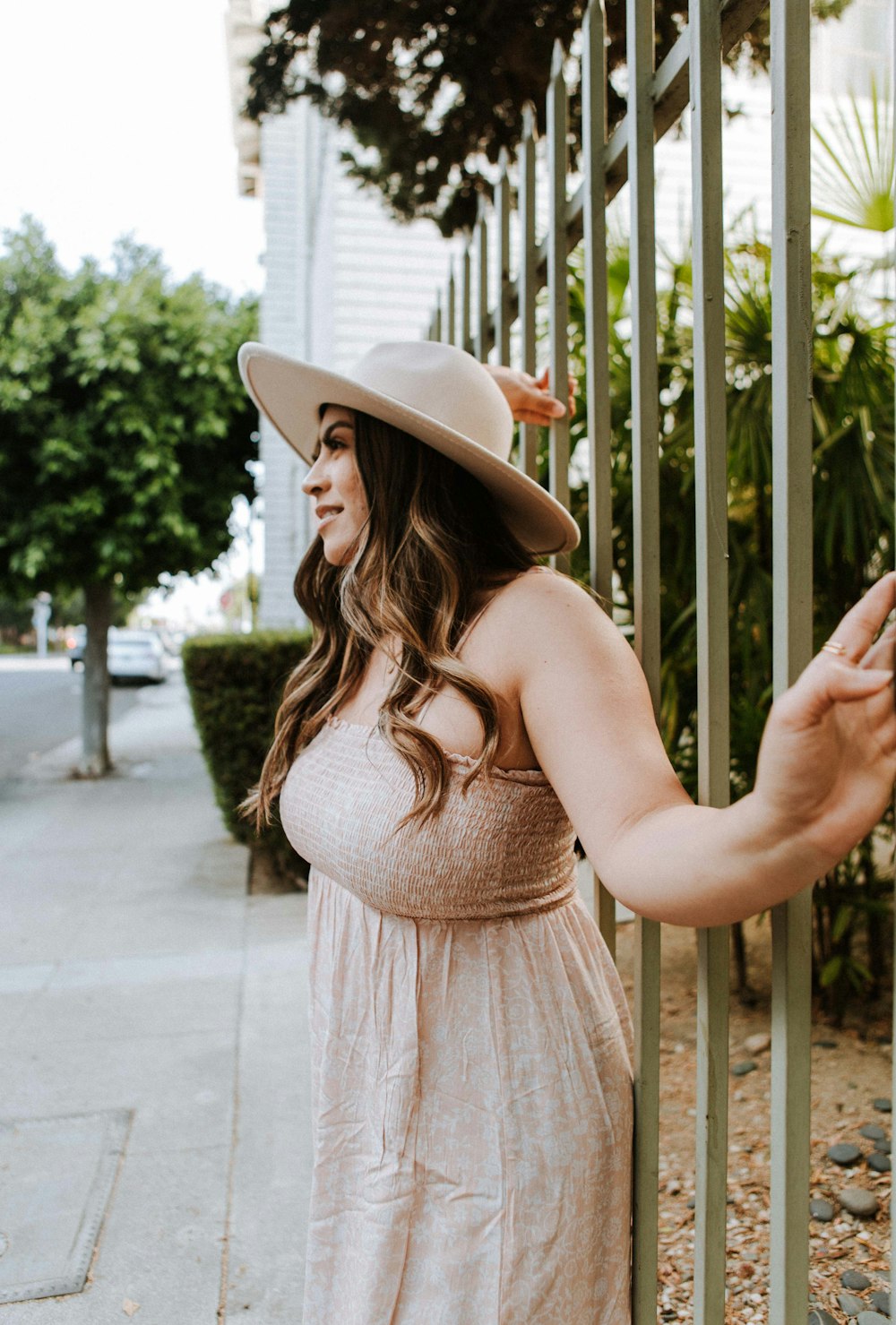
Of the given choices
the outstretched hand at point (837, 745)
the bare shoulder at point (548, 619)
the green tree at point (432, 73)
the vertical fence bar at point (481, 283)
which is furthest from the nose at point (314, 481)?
the green tree at point (432, 73)

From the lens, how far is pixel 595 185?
1744mm

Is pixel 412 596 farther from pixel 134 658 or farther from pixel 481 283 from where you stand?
pixel 134 658

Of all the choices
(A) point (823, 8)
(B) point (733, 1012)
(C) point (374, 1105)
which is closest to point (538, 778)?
(C) point (374, 1105)

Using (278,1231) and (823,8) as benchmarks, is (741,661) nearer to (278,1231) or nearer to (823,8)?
(278,1231)

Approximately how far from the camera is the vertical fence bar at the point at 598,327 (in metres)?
1.73

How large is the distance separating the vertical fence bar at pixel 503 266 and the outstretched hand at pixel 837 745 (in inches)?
67.5

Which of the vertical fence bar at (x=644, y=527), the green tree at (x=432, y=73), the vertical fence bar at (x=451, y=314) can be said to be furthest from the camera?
the green tree at (x=432, y=73)

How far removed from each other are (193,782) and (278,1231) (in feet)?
26.9

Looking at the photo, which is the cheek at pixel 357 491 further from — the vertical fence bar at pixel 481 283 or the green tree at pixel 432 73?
the green tree at pixel 432 73

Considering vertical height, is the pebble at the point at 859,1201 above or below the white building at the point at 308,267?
below

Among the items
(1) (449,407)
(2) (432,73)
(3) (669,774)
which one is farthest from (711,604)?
(2) (432,73)

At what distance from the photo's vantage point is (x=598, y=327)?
5.75ft

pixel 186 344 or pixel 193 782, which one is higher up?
pixel 186 344

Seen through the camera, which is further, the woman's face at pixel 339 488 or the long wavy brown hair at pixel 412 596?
the woman's face at pixel 339 488
